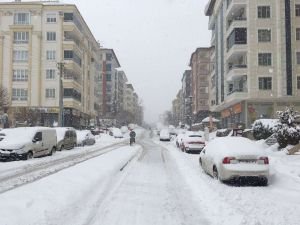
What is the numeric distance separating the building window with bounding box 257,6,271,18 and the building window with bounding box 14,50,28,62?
35881 millimetres

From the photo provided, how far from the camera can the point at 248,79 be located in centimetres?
5050

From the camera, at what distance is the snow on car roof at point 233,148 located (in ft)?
42.4

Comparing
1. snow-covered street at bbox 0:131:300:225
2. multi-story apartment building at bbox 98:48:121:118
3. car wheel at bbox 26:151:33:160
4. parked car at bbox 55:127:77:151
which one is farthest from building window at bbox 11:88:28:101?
multi-story apartment building at bbox 98:48:121:118

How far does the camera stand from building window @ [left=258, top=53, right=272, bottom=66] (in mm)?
50281

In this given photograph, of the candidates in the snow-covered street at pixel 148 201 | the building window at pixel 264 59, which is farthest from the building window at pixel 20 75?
the snow-covered street at pixel 148 201

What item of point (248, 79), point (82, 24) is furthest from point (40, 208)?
point (82, 24)

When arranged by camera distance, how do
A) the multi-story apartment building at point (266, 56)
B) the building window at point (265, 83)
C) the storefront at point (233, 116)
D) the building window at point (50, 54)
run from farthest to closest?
the building window at point (50, 54) < the storefront at point (233, 116) < the building window at point (265, 83) < the multi-story apartment building at point (266, 56)

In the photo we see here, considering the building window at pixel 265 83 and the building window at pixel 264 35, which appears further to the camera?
the building window at pixel 264 35

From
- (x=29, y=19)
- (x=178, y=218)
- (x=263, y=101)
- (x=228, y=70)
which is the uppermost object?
(x=29, y=19)

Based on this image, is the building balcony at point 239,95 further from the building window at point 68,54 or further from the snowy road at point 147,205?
the snowy road at point 147,205

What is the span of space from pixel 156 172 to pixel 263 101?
36582 millimetres

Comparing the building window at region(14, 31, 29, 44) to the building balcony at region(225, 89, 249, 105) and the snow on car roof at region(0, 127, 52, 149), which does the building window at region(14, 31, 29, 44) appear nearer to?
the building balcony at region(225, 89, 249, 105)

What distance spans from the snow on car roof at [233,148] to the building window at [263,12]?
39.0 m

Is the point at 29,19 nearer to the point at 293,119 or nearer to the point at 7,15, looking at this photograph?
the point at 7,15
